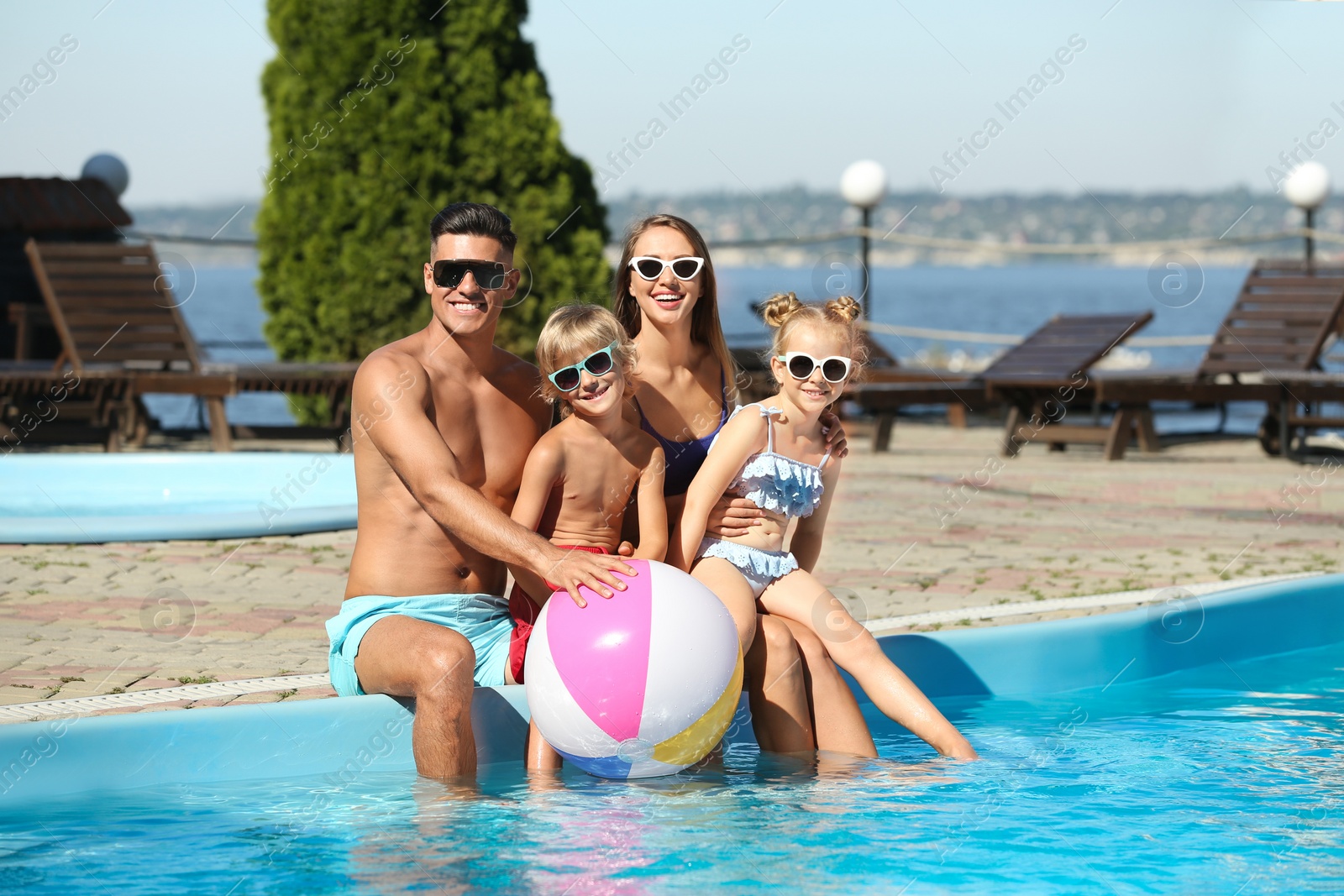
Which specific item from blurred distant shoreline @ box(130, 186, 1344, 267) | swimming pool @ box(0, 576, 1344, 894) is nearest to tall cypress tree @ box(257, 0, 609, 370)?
swimming pool @ box(0, 576, 1344, 894)

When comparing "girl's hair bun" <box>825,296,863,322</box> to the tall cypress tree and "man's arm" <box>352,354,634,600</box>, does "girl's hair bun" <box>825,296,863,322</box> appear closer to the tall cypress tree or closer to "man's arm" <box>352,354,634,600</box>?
"man's arm" <box>352,354,634,600</box>

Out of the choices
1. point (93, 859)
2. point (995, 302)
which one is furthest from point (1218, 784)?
point (995, 302)

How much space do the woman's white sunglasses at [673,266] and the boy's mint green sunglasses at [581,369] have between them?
480 mm

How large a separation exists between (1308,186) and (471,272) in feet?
50.9

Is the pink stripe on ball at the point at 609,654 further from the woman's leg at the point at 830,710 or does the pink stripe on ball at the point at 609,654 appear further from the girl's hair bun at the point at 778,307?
the girl's hair bun at the point at 778,307

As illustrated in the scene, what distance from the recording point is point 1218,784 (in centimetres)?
471

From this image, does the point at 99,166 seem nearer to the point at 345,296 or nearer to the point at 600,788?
the point at 345,296

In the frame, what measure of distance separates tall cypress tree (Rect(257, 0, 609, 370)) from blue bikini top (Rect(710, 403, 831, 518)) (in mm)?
9545

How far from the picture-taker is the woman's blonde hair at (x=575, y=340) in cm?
436

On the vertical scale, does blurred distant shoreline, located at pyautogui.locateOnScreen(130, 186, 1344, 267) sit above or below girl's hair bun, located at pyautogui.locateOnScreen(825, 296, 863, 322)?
above

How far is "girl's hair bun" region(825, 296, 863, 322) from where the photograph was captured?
15.5ft

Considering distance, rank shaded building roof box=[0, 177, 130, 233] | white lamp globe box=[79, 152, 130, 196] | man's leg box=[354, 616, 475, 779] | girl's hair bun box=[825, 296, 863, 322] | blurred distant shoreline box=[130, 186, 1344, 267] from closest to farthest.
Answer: man's leg box=[354, 616, 475, 779] < girl's hair bun box=[825, 296, 863, 322] < shaded building roof box=[0, 177, 130, 233] < white lamp globe box=[79, 152, 130, 196] < blurred distant shoreline box=[130, 186, 1344, 267]

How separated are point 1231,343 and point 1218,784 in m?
10.1

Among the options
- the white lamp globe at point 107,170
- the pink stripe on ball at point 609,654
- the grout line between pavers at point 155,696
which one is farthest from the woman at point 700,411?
the white lamp globe at point 107,170
